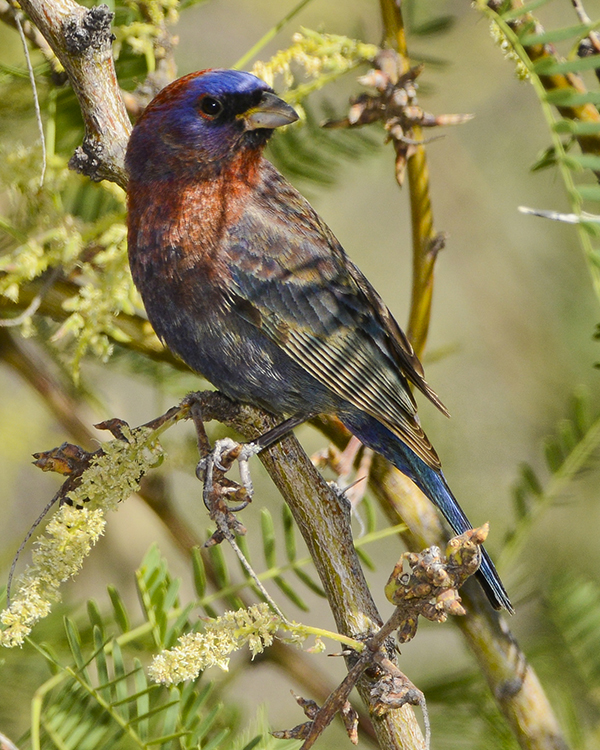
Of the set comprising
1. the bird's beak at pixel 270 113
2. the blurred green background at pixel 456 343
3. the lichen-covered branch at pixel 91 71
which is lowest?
the blurred green background at pixel 456 343

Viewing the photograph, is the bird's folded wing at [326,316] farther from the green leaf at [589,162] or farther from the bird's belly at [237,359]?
the green leaf at [589,162]

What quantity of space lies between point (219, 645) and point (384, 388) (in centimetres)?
104

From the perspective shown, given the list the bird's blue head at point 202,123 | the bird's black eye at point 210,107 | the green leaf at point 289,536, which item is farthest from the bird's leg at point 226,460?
the bird's black eye at point 210,107

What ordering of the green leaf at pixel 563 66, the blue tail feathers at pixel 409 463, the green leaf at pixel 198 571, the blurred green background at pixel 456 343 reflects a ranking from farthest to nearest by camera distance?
the blurred green background at pixel 456 343, the blue tail feathers at pixel 409 463, the green leaf at pixel 198 571, the green leaf at pixel 563 66

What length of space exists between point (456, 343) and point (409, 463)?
2.11 ft

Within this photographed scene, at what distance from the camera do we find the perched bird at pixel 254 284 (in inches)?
76.4

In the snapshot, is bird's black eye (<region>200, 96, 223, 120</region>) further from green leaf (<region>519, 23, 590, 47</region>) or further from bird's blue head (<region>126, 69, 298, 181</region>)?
green leaf (<region>519, 23, 590, 47</region>)

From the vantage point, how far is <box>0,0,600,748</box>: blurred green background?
2.50m

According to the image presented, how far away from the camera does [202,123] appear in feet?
6.65

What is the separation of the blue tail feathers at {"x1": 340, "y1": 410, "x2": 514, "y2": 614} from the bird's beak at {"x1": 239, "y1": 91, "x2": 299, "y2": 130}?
72 cm

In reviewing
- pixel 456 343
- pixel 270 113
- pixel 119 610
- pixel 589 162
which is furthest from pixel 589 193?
pixel 456 343

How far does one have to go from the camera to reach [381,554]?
3.38m

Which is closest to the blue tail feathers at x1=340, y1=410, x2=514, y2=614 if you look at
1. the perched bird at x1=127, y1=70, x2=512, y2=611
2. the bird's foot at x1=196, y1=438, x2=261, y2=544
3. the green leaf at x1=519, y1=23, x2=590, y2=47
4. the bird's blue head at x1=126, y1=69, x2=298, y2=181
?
the perched bird at x1=127, y1=70, x2=512, y2=611

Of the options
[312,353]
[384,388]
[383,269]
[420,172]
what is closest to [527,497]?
[384,388]
